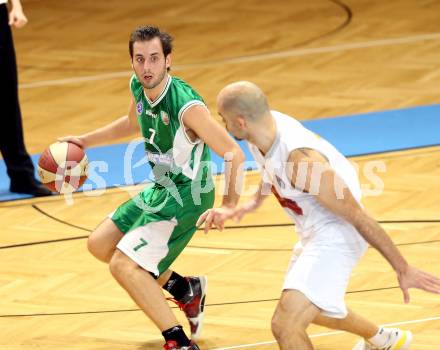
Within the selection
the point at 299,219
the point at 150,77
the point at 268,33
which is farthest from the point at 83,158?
the point at 268,33

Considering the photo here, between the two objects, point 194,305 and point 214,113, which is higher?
point 214,113

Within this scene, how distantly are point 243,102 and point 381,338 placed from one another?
133 centimetres

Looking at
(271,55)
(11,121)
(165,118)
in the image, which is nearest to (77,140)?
(165,118)

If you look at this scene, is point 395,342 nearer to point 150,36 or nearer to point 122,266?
point 122,266

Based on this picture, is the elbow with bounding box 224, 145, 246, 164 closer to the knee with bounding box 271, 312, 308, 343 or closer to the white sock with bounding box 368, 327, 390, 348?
the knee with bounding box 271, 312, 308, 343

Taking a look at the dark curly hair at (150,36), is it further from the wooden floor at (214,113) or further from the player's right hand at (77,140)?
the wooden floor at (214,113)

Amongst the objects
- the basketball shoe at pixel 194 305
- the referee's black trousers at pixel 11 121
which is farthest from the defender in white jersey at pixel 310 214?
the referee's black trousers at pixel 11 121

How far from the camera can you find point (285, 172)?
5184mm

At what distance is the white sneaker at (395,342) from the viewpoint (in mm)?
5672

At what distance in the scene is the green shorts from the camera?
582 centimetres

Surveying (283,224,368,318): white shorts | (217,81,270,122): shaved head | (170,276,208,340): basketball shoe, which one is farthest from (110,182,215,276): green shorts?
(217,81,270,122): shaved head

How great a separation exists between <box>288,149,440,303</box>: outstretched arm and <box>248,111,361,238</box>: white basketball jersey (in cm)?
11

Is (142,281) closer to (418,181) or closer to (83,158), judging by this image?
(83,158)

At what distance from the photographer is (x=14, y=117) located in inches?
340
